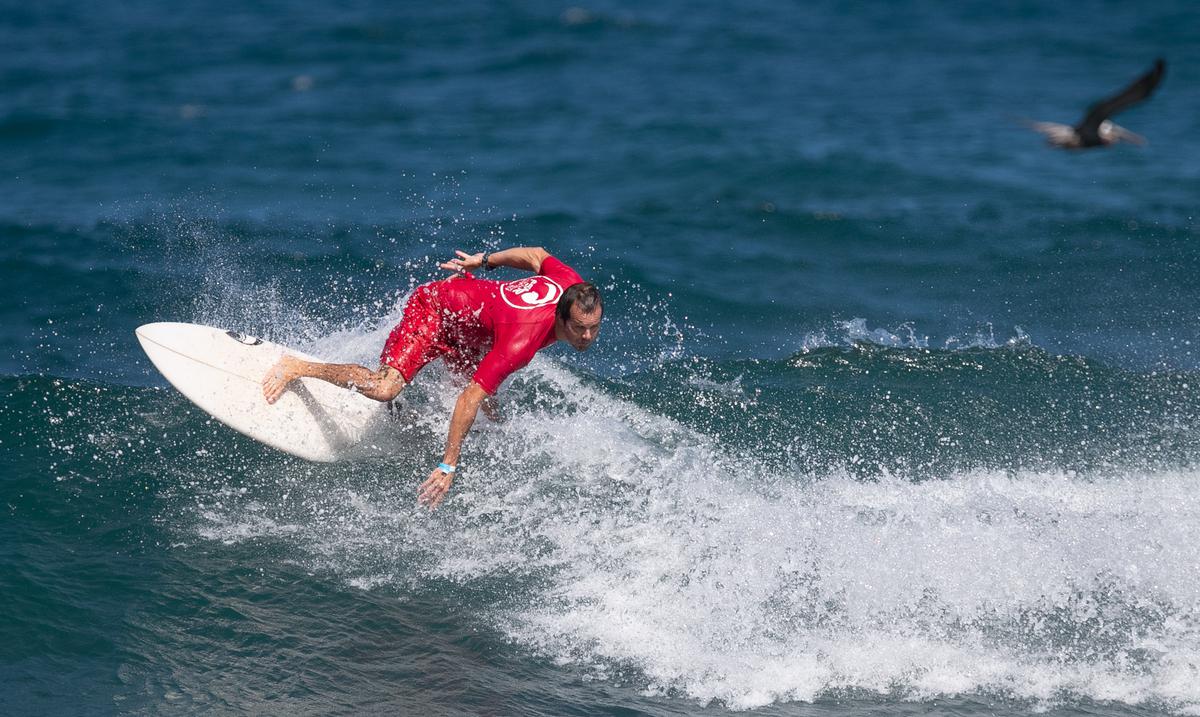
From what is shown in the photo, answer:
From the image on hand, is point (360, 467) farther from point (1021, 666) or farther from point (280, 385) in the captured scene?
point (1021, 666)

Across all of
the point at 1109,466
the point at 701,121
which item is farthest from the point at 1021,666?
the point at 701,121

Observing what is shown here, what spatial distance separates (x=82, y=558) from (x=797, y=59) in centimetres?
1765

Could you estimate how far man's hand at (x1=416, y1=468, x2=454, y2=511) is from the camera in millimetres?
7027

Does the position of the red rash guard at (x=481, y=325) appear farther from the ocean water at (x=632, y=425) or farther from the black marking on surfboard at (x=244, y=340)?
the black marking on surfboard at (x=244, y=340)

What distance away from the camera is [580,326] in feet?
22.4

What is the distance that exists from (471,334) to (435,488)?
3.66ft

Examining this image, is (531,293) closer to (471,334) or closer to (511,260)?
(471,334)

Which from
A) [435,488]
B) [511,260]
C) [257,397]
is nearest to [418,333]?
[511,260]

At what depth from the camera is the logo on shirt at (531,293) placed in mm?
7148

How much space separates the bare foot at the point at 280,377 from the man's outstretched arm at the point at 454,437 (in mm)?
1370

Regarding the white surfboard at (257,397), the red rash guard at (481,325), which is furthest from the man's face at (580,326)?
the white surfboard at (257,397)

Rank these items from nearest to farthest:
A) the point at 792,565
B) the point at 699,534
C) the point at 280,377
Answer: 1. the point at 792,565
2. the point at 699,534
3. the point at 280,377

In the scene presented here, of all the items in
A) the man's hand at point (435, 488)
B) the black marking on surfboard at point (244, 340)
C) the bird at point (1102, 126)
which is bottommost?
the man's hand at point (435, 488)

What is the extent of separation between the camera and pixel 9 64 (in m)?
19.9
